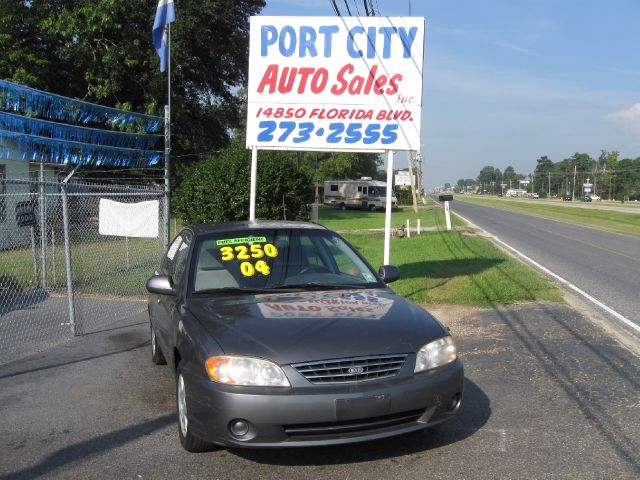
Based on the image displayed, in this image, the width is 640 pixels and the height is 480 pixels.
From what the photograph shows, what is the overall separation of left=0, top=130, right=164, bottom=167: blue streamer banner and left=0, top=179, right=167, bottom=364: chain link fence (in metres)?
3.28

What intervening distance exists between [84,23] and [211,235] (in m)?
22.3

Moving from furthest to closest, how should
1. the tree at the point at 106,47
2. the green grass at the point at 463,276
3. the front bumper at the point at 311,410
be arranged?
the tree at the point at 106,47 → the green grass at the point at 463,276 → the front bumper at the point at 311,410

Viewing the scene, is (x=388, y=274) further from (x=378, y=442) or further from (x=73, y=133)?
(x=73, y=133)

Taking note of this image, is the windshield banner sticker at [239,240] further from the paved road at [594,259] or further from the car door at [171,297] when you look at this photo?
the paved road at [594,259]

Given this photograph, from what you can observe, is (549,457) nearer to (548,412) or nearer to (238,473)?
(548,412)

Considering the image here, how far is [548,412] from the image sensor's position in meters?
4.93

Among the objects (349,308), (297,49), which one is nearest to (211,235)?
(349,308)

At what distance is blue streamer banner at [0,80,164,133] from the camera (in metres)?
16.8

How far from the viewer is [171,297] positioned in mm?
5246

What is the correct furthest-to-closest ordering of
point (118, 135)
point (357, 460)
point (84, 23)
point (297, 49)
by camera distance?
point (84, 23), point (118, 135), point (297, 49), point (357, 460)

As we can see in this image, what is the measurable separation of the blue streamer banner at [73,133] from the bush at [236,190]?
5.46 m

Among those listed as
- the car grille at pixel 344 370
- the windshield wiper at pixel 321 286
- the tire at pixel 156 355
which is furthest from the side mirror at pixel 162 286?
the car grille at pixel 344 370

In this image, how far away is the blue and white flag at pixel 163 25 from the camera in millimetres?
13523

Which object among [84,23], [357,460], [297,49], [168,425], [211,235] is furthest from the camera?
[84,23]
